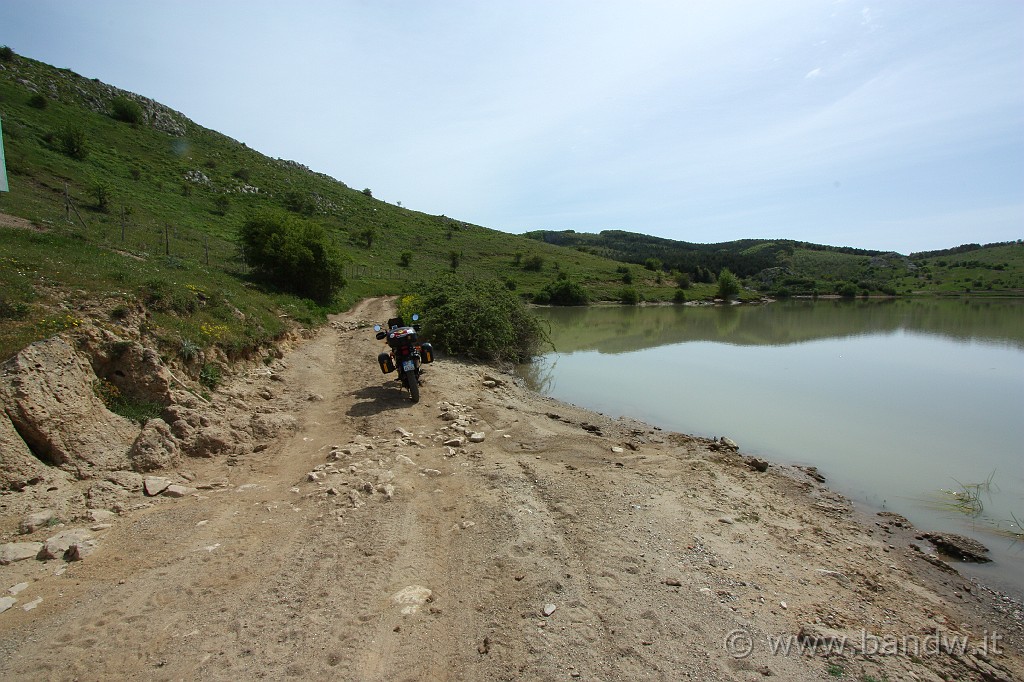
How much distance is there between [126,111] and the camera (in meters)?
64.2

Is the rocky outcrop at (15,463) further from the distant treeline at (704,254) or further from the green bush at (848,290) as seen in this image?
the green bush at (848,290)

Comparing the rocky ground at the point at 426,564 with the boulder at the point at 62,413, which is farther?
the boulder at the point at 62,413

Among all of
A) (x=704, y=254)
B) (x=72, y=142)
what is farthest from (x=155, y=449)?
(x=704, y=254)

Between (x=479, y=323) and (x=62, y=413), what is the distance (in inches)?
476

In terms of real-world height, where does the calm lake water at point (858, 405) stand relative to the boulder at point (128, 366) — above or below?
below

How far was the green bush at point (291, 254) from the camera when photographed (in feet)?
72.9

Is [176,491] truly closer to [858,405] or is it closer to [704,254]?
[858,405]

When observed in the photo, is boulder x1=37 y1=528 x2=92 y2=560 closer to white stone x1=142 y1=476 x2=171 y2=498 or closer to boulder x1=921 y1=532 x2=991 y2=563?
white stone x1=142 y1=476 x2=171 y2=498

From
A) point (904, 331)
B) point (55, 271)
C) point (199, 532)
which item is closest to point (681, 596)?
point (199, 532)

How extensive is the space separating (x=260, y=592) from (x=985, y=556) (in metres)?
8.71

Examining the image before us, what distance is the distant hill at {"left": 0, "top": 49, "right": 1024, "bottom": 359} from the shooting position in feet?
30.6

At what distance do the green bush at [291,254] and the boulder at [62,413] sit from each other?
1685 cm

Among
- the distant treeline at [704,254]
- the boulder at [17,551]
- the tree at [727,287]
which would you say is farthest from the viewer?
the distant treeline at [704,254]

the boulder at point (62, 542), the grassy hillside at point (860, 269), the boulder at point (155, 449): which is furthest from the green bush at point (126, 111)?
the boulder at point (62, 542)
